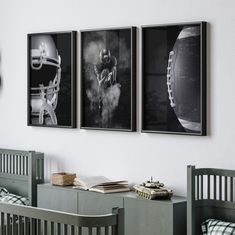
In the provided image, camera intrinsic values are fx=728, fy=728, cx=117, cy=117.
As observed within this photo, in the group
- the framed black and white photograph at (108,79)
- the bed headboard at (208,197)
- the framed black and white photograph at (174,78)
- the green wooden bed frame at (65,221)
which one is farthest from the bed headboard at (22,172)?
the green wooden bed frame at (65,221)

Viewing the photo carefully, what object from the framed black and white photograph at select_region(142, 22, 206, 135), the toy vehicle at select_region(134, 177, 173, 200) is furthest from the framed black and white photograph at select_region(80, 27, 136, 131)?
the toy vehicle at select_region(134, 177, 173, 200)

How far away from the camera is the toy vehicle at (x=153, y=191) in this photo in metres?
4.53

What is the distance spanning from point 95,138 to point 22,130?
2.63 ft

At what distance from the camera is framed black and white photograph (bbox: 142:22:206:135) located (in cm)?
457

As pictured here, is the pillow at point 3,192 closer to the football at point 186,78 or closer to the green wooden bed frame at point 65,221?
the football at point 186,78

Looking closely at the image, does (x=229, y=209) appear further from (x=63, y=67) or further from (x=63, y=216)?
(x=63, y=67)

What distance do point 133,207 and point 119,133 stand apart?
2.18 feet

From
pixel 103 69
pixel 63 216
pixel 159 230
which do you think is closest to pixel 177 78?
pixel 103 69

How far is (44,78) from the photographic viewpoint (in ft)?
18.2

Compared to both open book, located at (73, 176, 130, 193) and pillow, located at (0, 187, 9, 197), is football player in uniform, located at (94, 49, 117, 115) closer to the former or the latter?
open book, located at (73, 176, 130, 193)

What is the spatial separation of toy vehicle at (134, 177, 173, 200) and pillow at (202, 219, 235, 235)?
31 cm

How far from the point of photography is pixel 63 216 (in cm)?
343

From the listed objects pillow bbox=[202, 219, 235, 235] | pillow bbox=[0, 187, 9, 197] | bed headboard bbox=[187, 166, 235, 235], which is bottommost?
pillow bbox=[202, 219, 235, 235]

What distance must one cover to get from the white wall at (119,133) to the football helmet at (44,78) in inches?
4.5
